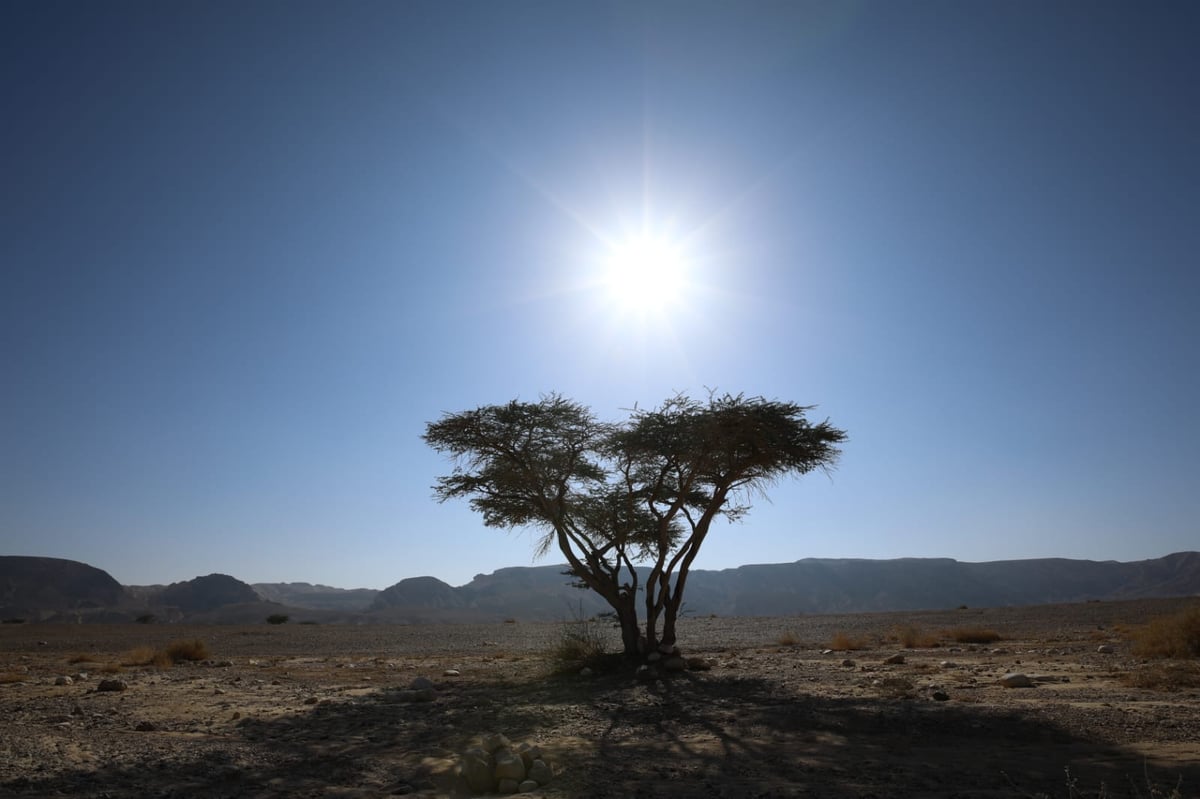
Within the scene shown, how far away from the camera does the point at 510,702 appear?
11766mm

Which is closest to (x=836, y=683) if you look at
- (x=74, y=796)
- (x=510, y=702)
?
(x=510, y=702)

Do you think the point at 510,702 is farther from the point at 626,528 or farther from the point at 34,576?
the point at 34,576

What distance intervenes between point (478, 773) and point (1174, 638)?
13.9m

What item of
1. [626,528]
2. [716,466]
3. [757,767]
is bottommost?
[757,767]

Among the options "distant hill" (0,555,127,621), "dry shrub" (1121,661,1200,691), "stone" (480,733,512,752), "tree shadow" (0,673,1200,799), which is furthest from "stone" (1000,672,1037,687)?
"distant hill" (0,555,127,621)

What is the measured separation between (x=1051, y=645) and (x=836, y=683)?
8.65m

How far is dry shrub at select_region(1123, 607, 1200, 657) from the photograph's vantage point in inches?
525

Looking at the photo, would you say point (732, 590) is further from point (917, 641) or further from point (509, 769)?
point (509, 769)

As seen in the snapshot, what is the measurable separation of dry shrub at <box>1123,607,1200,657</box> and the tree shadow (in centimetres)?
706

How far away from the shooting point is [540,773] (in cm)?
650

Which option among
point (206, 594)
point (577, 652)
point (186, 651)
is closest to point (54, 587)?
point (206, 594)

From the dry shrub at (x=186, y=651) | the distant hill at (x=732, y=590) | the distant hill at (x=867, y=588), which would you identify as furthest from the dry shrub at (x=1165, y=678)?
the distant hill at (x=867, y=588)

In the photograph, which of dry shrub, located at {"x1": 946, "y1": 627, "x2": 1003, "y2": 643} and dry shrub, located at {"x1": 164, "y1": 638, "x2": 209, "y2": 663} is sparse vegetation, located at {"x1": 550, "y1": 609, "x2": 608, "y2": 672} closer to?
dry shrub, located at {"x1": 164, "y1": 638, "x2": 209, "y2": 663}

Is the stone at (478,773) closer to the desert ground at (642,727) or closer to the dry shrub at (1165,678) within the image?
the desert ground at (642,727)
